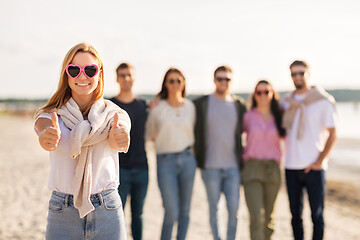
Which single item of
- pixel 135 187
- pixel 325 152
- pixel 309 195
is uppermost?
pixel 325 152

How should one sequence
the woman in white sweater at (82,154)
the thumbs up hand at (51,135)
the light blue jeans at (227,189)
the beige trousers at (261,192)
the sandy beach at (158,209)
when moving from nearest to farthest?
the thumbs up hand at (51,135)
the woman in white sweater at (82,154)
the beige trousers at (261,192)
the light blue jeans at (227,189)
the sandy beach at (158,209)

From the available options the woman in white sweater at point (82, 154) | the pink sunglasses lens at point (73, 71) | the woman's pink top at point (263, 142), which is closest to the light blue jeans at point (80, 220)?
the woman in white sweater at point (82, 154)

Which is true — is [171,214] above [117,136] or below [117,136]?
below

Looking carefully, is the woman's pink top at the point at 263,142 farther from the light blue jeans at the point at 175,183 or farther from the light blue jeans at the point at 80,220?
the light blue jeans at the point at 80,220

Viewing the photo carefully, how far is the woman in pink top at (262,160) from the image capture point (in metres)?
4.16

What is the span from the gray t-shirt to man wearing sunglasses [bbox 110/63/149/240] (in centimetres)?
82

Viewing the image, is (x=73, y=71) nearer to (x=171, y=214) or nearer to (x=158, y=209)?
(x=171, y=214)

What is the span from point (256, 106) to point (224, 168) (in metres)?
0.95

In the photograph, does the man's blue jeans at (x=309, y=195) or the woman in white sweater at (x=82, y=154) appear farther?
the man's blue jeans at (x=309, y=195)

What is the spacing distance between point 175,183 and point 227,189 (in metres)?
0.66

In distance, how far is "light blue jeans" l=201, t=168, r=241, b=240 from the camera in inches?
168

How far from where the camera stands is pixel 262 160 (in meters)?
4.23

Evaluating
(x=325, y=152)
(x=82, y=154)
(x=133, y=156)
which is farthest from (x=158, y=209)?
(x=82, y=154)

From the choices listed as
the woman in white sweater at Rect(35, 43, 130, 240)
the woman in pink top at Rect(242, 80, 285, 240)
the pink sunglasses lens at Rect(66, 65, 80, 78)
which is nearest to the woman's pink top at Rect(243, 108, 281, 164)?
the woman in pink top at Rect(242, 80, 285, 240)
